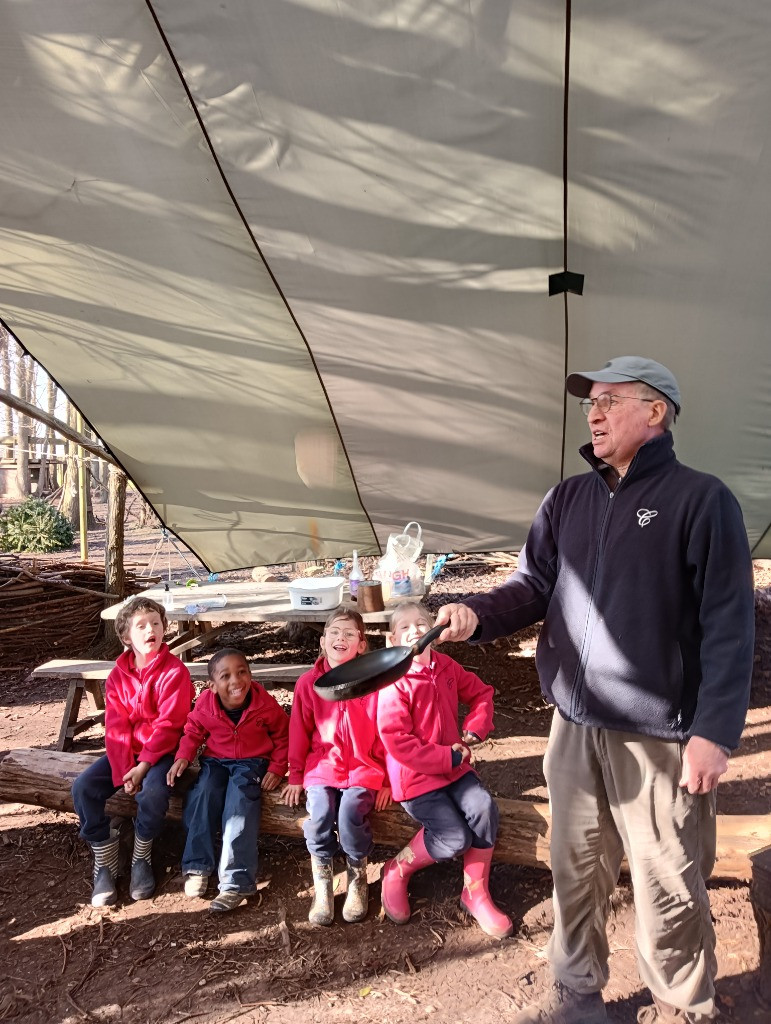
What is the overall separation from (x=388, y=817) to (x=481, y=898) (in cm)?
43

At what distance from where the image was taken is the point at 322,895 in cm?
263

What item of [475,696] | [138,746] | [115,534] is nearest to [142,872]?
[138,746]

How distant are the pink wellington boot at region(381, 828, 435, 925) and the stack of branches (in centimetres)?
477

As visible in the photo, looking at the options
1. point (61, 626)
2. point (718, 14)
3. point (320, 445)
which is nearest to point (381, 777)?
point (320, 445)

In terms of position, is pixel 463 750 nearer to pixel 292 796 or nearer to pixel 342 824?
pixel 342 824

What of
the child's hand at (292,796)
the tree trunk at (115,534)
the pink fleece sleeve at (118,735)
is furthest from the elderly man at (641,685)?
the tree trunk at (115,534)

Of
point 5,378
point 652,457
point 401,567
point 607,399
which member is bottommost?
point 401,567

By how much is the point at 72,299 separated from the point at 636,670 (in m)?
2.80

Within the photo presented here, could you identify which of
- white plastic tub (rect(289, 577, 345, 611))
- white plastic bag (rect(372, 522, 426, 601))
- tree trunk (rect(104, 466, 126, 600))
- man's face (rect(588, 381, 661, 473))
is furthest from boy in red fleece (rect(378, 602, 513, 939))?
tree trunk (rect(104, 466, 126, 600))

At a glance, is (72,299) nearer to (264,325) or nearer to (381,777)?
(264,325)

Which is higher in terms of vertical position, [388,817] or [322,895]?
[388,817]

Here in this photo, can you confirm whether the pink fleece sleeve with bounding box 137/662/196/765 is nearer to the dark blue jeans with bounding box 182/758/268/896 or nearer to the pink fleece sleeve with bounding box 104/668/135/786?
the pink fleece sleeve with bounding box 104/668/135/786

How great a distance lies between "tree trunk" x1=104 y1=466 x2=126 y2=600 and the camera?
632 centimetres

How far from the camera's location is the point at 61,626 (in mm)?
6648
